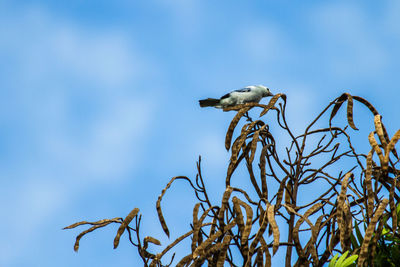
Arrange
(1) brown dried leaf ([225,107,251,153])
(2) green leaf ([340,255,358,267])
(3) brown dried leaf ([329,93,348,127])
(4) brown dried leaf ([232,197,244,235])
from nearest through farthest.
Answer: (2) green leaf ([340,255,358,267]) < (4) brown dried leaf ([232,197,244,235]) < (1) brown dried leaf ([225,107,251,153]) < (3) brown dried leaf ([329,93,348,127])

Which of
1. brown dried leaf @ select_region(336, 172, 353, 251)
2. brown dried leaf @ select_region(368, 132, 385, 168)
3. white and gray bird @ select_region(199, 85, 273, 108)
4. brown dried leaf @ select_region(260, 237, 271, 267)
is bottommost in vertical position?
brown dried leaf @ select_region(260, 237, 271, 267)

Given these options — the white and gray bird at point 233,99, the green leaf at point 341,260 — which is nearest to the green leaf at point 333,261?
the green leaf at point 341,260

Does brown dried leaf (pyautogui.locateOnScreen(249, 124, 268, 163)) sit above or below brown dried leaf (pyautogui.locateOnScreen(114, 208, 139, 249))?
above

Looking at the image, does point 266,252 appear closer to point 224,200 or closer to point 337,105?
point 224,200

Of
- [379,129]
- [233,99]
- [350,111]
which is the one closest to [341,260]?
[379,129]

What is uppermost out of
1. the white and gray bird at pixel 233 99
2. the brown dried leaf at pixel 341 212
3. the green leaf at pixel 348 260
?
the white and gray bird at pixel 233 99

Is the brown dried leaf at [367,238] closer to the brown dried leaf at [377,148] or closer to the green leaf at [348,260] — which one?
the green leaf at [348,260]

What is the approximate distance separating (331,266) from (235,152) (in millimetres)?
956

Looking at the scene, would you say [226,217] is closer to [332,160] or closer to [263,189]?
[263,189]

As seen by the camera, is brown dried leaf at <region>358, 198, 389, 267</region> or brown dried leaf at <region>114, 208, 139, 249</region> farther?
brown dried leaf at <region>114, 208, 139, 249</region>

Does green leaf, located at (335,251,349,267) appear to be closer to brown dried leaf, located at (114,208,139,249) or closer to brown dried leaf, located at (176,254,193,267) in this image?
brown dried leaf, located at (176,254,193,267)

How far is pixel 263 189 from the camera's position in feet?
13.7

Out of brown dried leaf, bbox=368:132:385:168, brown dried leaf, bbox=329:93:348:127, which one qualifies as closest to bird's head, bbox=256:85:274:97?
brown dried leaf, bbox=329:93:348:127

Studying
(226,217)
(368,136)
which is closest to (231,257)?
(226,217)
